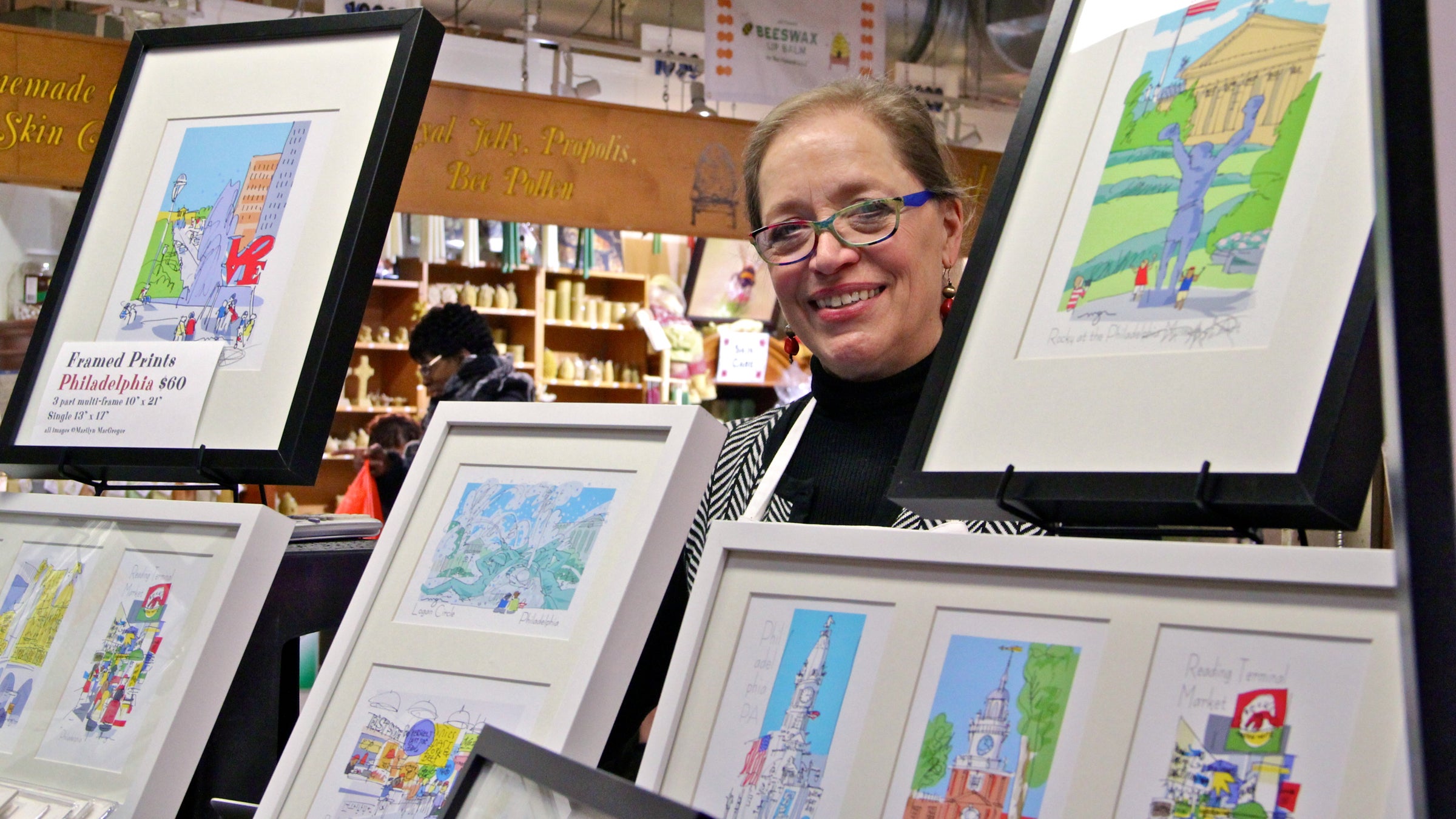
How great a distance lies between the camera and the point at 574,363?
7.54 metres

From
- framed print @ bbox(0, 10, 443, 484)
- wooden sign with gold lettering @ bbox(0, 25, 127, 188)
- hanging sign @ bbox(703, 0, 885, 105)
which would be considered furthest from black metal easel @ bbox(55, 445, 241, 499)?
hanging sign @ bbox(703, 0, 885, 105)

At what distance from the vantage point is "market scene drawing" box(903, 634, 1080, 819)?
68cm

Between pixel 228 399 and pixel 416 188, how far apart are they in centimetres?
378

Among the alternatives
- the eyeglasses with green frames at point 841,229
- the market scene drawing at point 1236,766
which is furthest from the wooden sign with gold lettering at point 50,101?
the market scene drawing at point 1236,766

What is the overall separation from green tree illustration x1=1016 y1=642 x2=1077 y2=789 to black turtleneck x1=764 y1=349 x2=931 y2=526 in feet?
2.51

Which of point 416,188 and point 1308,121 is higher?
point 416,188

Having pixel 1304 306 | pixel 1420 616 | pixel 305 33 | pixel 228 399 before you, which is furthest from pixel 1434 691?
pixel 305 33

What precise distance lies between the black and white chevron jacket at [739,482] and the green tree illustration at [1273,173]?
2.13ft

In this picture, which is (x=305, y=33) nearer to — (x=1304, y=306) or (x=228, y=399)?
(x=228, y=399)

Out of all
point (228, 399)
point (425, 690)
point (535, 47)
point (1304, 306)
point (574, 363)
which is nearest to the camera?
point (1304, 306)

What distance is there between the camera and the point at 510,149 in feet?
16.7

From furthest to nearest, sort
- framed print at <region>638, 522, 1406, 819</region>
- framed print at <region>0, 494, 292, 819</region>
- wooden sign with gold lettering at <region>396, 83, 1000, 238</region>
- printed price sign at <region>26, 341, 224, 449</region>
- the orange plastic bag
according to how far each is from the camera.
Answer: wooden sign with gold lettering at <region>396, 83, 1000, 238</region>
the orange plastic bag
printed price sign at <region>26, 341, 224, 449</region>
framed print at <region>0, 494, 292, 819</region>
framed print at <region>638, 522, 1406, 819</region>

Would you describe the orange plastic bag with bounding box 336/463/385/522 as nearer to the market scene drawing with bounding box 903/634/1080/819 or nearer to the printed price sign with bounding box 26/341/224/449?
the printed price sign with bounding box 26/341/224/449

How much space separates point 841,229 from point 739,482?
38 cm
